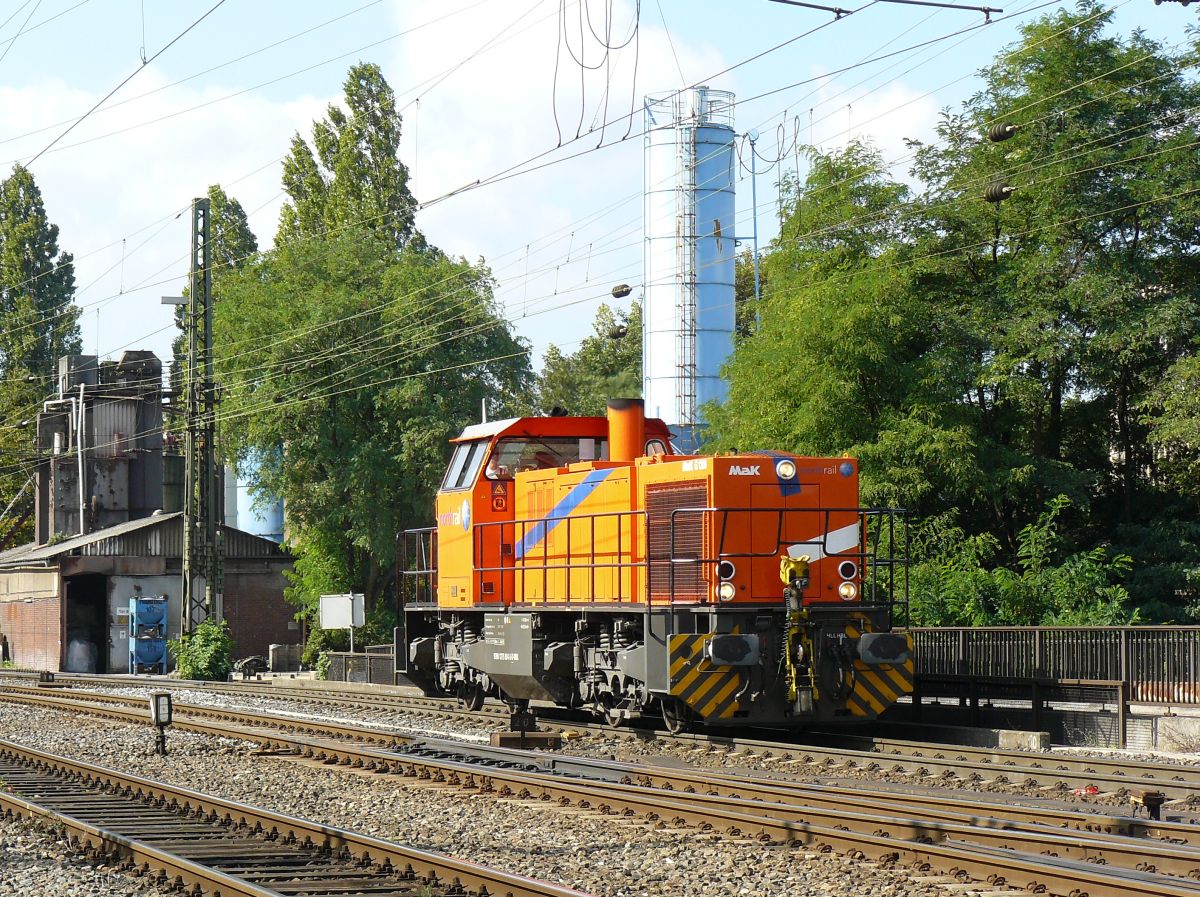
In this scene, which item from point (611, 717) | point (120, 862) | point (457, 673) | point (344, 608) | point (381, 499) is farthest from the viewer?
point (381, 499)

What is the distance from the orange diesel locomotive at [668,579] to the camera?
13602mm

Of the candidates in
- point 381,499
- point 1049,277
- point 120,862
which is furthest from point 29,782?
point 381,499

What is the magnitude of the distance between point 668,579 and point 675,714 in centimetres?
141

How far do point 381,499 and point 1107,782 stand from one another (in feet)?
100

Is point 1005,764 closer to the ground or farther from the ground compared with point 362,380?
closer to the ground

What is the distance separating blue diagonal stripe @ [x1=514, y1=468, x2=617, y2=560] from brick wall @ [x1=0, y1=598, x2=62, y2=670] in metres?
32.2

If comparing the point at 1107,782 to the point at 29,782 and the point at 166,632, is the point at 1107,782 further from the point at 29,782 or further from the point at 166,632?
the point at 166,632

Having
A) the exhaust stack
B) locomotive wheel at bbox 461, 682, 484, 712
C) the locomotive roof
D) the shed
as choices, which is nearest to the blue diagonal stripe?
the exhaust stack

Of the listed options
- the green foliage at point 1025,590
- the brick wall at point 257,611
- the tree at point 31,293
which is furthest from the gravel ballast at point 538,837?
the tree at point 31,293

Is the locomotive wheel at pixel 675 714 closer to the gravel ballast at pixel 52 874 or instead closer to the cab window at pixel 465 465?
the cab window at pixel 465 465

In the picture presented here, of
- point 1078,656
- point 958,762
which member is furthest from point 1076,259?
point 958,762

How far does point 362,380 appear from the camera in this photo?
40.2 metres

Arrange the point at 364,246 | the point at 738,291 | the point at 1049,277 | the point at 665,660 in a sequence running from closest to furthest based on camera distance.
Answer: the point at 665,660 → the point at 1049,277 → the point at 364,246 → the point at 738,291

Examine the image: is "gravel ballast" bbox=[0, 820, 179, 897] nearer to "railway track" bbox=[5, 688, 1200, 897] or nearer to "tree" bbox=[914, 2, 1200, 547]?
"railway track" bbox=[5, 688, 1200, 897]
